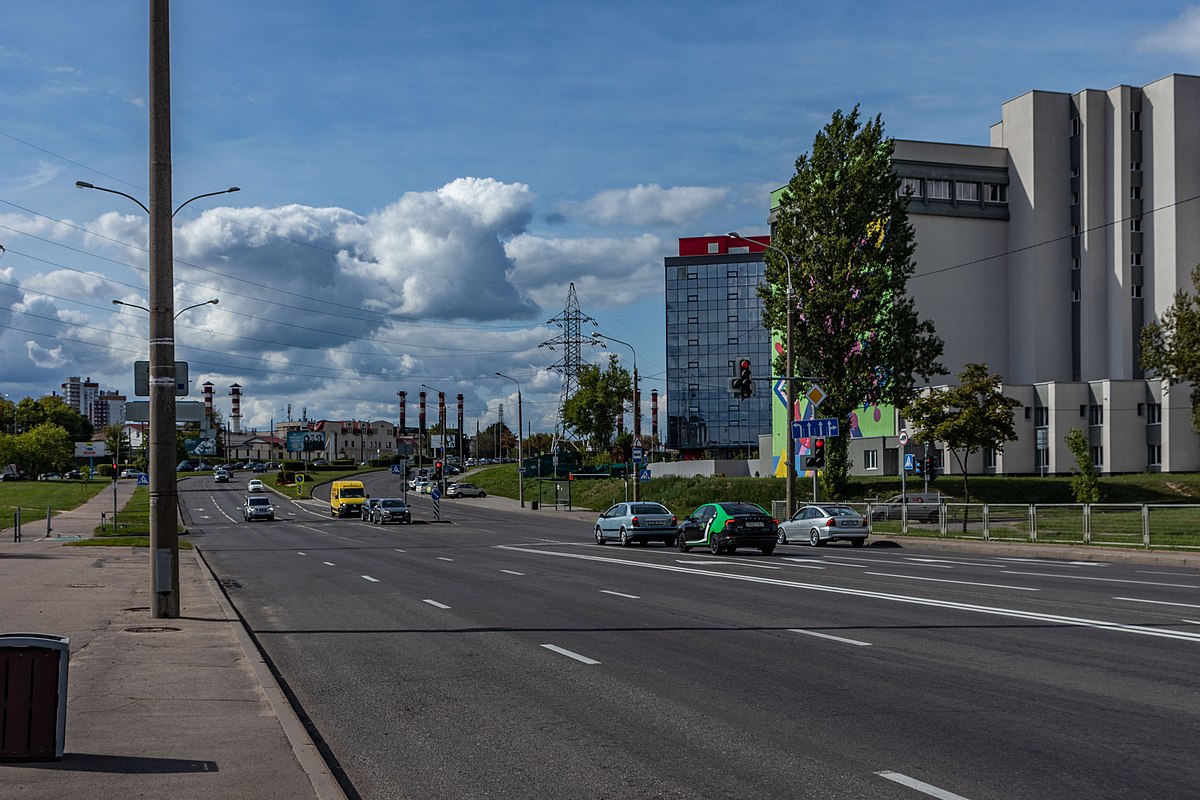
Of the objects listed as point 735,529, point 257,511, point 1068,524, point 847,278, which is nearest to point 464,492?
point 257,511

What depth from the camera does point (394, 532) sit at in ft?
176

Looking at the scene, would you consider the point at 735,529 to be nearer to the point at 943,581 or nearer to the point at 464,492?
the point at 943,581

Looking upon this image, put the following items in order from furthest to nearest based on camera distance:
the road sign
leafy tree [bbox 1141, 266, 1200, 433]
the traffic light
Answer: the road sign < the traffic light < leafy tree [bbox 1141, 266, 1200, 433]

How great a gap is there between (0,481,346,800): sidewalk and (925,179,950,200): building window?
230ft

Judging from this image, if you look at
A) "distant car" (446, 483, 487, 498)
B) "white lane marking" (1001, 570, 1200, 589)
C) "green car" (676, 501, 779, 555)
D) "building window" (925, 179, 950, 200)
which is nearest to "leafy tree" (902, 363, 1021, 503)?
"green car" (676, 501, 779, 555)

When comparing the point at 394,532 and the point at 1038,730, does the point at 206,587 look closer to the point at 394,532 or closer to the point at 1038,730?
the point at 1038,730

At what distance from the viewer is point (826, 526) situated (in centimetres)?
3872

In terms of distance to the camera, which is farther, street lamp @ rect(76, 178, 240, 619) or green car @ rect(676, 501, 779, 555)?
green car @ rect(676, 501, 779, 555)

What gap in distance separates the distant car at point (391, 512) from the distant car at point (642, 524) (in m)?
25.6

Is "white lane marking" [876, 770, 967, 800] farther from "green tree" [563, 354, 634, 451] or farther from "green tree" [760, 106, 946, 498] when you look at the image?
"green tree" [563, 354, 634, 451]

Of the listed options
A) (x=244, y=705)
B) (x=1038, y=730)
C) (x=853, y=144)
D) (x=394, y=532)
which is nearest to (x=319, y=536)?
(x=394, y=532)

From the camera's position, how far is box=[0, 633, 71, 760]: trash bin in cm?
724

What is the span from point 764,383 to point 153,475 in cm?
13109

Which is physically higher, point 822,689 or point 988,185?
point 988,185
